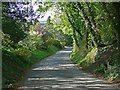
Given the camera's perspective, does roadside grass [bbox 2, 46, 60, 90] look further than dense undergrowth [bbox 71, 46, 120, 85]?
No

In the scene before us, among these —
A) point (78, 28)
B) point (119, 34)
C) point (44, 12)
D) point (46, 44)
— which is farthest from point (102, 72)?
point (46, 44)

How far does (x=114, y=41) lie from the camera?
29.0m

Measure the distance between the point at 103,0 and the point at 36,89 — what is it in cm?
959

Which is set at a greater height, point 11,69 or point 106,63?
point 106,63

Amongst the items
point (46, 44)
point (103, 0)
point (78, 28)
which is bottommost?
point (46, 44)

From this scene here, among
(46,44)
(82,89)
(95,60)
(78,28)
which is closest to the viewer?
(82,89)

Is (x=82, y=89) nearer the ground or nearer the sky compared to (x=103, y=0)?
nearer the ground

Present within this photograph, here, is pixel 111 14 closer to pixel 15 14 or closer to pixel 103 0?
pixel 103 0

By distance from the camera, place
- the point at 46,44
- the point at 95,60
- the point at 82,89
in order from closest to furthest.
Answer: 1. the point at 82,89
2. the point at 95,60
3. the point at 46,44

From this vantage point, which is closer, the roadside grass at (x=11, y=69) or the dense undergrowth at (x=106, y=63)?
the roadside grass at (x=11, y=69)

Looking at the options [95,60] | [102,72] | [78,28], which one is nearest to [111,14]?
[102,72]

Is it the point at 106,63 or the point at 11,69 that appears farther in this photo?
the point at 106,63

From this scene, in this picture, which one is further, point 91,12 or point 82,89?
point 91,12

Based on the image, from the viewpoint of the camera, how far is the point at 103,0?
891 inches
